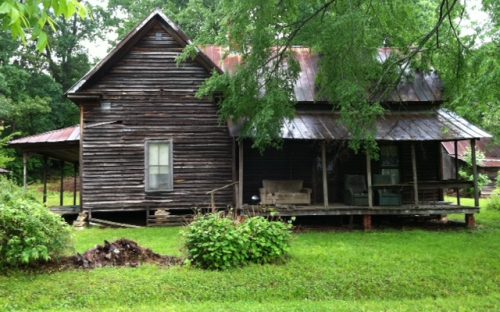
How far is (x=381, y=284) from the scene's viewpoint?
8.10 m

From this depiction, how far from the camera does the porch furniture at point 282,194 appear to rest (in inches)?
569

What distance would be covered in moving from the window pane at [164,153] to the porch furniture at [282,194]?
351 cm

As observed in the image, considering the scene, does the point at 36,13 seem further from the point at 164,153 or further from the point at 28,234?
the point at 164,153

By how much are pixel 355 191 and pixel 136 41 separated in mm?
9022

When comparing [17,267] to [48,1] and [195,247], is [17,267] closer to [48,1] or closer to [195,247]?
[195,247]

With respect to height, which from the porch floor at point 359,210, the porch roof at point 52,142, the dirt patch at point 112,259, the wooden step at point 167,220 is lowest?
the dirt patch at point 112,259

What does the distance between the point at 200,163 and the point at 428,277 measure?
936 centimetres

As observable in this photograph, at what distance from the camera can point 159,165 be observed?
52.4ft

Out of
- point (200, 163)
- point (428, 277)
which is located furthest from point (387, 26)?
point (200, 163)

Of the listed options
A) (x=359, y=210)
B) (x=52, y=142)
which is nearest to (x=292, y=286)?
(x=359, y=210)

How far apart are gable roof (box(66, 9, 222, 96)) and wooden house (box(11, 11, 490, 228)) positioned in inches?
1.4

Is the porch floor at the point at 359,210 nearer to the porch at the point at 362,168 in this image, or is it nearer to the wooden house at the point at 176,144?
the porch at the point at 362,168

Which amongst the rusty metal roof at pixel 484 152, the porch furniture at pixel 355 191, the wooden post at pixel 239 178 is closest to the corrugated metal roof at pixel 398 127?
the wooden post at pixel 239 178

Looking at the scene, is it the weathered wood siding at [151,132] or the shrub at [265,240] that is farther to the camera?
the weathered wood siding at [151,132]
